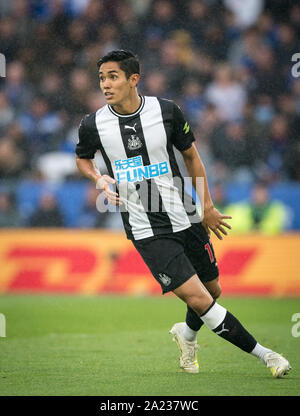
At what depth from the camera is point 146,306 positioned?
1044 cm

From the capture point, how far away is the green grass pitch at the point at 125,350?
5.02 m

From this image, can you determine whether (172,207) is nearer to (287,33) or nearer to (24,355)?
(24,355)

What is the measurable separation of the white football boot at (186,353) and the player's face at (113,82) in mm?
1951

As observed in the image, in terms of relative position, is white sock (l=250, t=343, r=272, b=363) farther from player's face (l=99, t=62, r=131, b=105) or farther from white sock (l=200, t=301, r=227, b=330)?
player's face (l=99, t=62, r=131, b=105)

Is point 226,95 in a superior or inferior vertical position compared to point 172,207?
superior

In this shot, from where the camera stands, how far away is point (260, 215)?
12031 mm

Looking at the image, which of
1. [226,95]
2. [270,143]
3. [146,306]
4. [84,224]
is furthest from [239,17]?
[146,306]

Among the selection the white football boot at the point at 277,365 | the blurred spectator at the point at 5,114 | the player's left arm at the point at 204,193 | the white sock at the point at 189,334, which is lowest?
the white football boot at the point at 277,365

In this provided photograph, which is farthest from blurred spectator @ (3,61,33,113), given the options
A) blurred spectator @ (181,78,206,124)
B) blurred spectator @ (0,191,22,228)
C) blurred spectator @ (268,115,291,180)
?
blurred spectator @ (268,115,291,180)

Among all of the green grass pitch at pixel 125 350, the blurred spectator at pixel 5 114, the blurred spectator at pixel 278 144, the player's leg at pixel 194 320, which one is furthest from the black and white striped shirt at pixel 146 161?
the blurred spectator at pixel 5 114

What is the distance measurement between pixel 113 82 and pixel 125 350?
103 inches

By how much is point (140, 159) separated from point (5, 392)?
1915 mm

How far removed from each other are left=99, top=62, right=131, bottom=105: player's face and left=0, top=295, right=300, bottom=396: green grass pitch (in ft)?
6.74

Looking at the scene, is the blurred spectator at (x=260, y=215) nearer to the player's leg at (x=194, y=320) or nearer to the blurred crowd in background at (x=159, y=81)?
the blurred crowd in background at (x=159, y=81)
